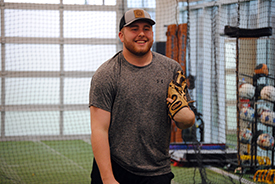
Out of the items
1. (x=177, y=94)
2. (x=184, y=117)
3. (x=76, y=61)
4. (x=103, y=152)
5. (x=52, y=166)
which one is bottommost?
(x=52, y=166)

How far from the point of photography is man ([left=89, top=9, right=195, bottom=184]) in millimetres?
1732

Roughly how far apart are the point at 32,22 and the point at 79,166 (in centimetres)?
491

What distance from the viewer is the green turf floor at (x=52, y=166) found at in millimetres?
4875

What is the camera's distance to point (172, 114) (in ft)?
5.56

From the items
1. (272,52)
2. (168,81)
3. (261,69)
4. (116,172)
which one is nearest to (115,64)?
(168,81)

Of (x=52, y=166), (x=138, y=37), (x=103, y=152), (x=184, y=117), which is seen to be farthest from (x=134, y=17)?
(x=52, y=166)

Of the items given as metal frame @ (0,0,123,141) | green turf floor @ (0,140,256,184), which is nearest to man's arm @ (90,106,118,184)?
green turf floor @ (0,140,256,184)

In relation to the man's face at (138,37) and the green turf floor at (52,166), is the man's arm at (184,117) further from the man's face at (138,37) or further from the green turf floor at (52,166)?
the green turf floor at (52,166)

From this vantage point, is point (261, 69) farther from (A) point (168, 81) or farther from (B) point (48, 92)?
(B) point (48, 92)

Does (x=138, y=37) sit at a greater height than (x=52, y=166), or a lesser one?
greater

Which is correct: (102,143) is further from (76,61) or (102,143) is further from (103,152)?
(76,61)

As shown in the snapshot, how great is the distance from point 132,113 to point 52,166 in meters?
4.44

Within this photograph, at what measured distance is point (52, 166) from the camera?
577 centimetres

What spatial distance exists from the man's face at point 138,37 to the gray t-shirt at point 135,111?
10cm
